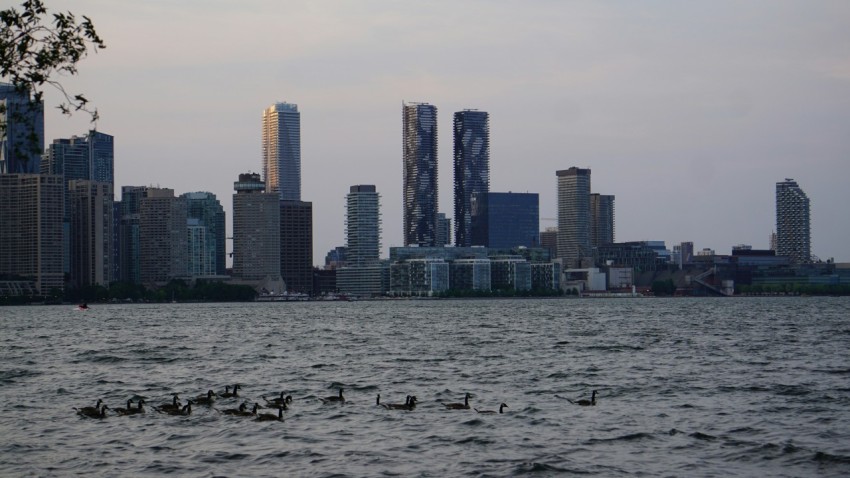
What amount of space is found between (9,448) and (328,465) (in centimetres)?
1200

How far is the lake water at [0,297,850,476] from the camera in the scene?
41.8 metres

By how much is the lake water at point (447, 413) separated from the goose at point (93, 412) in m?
0.41

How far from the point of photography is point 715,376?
69.6 m

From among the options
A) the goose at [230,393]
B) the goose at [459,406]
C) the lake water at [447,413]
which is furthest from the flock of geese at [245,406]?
the goose at [230,393]

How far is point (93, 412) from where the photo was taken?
52.9 m

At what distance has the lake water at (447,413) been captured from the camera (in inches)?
1647

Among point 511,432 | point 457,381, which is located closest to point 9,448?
point 511,432

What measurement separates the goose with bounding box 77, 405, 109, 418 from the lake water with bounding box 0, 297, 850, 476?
413 millimetres

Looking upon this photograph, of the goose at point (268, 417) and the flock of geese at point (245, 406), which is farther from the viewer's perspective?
the flock of geese at point (245, 406)

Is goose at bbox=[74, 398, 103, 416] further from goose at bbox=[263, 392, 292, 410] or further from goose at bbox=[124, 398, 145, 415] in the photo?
goose at bbox=[263, 392, 292, 410]

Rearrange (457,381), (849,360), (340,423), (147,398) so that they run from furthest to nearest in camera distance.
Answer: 1. (849,360)
2. (457,381)
3. (147,398)
4. (340,423)

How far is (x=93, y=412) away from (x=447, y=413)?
1463 cm

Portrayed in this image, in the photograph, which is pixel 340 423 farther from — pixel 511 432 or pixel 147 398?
pixel 147 398

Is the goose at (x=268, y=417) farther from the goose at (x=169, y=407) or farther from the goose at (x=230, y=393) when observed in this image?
the goose at (x=230, y=393)
